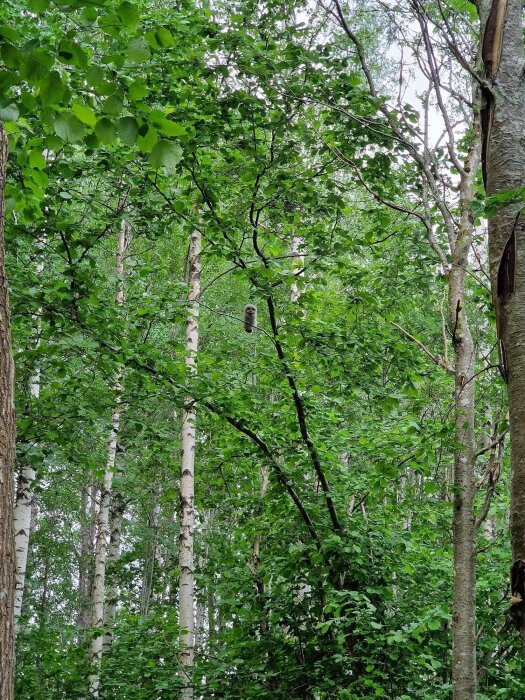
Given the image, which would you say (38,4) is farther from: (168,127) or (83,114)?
(168,127)

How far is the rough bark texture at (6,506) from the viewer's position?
2.32 meters

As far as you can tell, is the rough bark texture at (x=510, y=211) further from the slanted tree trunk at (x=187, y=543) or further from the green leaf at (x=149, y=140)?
the slanted tree trunk at (x=187, y=543)

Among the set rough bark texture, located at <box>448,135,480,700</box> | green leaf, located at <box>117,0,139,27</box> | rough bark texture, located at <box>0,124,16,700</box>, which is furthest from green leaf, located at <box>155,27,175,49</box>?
rough bark texture, located at <box>448,135,480,700</box>

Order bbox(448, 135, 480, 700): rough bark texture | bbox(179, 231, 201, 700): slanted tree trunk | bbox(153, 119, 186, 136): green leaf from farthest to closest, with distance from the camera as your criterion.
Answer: bbox(179, 231, 201, 700): slanted tree trunk < bbox(448, 135, 480, 700): rough bark texture < bbox(153, 119, 186, 136): green leaf

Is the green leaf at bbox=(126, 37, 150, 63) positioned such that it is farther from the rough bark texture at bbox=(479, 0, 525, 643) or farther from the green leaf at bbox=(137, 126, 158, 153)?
the rough bark texture at bbox=(479, 0, 525, 643)

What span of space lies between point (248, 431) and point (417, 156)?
274 cm

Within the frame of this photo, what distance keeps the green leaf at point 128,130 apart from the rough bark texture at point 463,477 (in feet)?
8.27

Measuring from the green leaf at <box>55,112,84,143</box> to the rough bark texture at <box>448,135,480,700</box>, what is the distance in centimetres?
265

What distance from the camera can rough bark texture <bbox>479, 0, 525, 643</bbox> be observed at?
5.89ft

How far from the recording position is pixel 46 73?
2348 millimetres

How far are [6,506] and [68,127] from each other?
1.34 metres

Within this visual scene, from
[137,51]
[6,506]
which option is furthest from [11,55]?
[6,506]

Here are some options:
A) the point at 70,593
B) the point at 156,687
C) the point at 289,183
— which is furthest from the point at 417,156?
the point at 70,593

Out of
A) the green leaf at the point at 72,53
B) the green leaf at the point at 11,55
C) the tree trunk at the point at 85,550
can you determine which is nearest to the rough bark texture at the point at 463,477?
the green leaf at the point at 72,53
